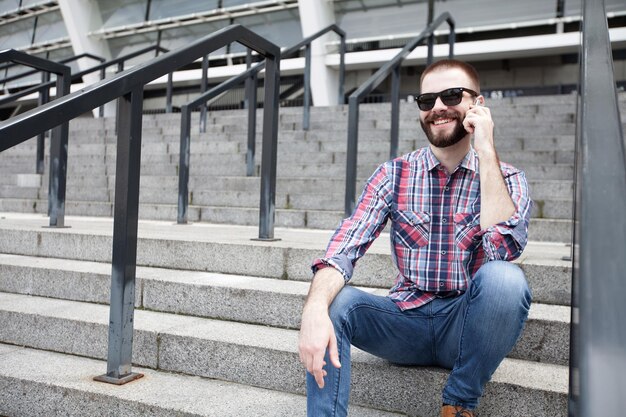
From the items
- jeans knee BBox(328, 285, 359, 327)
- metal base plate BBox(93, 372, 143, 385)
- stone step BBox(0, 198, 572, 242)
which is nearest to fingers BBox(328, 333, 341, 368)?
jeans knee BBox(328, 285, 359, 327)

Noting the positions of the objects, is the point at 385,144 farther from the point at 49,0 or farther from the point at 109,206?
the point at 49,0

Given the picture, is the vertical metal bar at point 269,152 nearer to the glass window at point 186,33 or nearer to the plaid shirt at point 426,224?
the plaid shirt at point 426,224

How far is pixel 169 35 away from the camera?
1584 cm

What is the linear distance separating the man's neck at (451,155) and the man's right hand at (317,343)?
0.68 m

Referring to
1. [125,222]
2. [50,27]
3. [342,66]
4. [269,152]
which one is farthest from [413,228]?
[50,27]

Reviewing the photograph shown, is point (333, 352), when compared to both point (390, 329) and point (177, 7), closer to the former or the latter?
point (390, 329)

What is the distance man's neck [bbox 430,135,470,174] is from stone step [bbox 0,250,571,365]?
0.62m

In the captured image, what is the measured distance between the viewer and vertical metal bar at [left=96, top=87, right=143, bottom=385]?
2.08 m

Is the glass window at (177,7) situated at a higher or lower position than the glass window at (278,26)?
higher

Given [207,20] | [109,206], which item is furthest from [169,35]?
[109,206]

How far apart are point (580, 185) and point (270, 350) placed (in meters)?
1.48

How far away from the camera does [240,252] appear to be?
115 inches

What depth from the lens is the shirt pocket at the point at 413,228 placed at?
1.95 m

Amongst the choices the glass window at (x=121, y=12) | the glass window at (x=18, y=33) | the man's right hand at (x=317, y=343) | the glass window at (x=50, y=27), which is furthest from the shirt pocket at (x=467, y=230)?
the glass window at (x=18, y=33)
